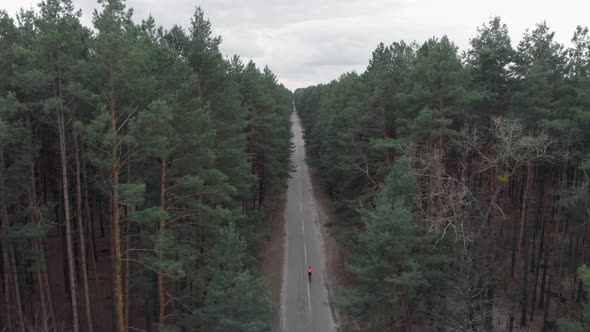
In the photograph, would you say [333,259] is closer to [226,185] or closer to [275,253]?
[275,253]

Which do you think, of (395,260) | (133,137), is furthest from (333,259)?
(133,137)

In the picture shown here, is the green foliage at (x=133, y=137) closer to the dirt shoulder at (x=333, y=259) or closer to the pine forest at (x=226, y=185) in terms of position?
the pine forest at (x=226, y=185)

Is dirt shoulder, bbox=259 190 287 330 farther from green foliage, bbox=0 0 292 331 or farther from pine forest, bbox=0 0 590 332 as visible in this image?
green foliage, bbox=0 0 292 331

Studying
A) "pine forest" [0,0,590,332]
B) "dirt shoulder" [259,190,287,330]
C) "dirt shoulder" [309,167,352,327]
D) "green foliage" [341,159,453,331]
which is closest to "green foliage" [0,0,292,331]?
"pine forest" [0,0,590,332]

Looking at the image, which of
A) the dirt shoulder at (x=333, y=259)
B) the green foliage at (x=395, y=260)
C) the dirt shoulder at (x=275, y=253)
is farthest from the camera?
the dirt shoulder at (x=333, y=259)

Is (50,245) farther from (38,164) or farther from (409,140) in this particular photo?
(409,140)

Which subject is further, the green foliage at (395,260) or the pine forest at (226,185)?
the green foliage at (395,260)

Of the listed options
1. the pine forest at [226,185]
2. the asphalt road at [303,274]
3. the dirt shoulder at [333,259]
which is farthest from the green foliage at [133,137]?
the dirt shoulder at [333,259]

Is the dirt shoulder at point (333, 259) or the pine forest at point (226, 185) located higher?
the pine forest at point (226, 185)
